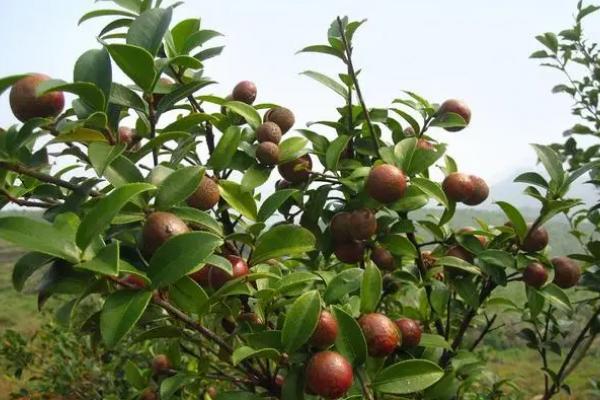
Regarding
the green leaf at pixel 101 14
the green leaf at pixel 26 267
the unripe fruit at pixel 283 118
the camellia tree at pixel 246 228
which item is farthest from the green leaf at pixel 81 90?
the unripe fruit at pixel 283 118

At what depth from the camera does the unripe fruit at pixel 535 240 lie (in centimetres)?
155

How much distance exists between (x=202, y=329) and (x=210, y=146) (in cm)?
64

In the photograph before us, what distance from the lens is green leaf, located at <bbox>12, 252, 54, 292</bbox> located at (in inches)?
39.5

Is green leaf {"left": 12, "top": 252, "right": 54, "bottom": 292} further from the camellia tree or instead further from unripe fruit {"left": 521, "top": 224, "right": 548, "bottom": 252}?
unripe fruit {"left": 521, "top": 224, "right": 548, "bottom": 252}

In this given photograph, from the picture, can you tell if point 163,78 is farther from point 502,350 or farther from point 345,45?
point 502,350

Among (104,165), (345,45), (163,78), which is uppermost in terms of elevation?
(345,45)

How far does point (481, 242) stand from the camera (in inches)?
67.9

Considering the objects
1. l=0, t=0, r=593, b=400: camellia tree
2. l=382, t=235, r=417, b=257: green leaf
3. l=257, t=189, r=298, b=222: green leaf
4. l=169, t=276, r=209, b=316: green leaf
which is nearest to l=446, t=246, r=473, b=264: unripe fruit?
l=0, t=0, r=593, b=400: camellia tree

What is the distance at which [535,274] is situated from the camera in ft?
5.03

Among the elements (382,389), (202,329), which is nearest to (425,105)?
(382,389)

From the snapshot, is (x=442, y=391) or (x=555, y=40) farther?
(x=555, y=40)

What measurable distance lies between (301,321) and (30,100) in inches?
25.6

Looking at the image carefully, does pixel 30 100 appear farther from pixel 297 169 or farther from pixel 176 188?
pixel 297 169

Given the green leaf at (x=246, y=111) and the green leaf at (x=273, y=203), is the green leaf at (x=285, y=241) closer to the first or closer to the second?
the green leaf at (x=273, y=203)
